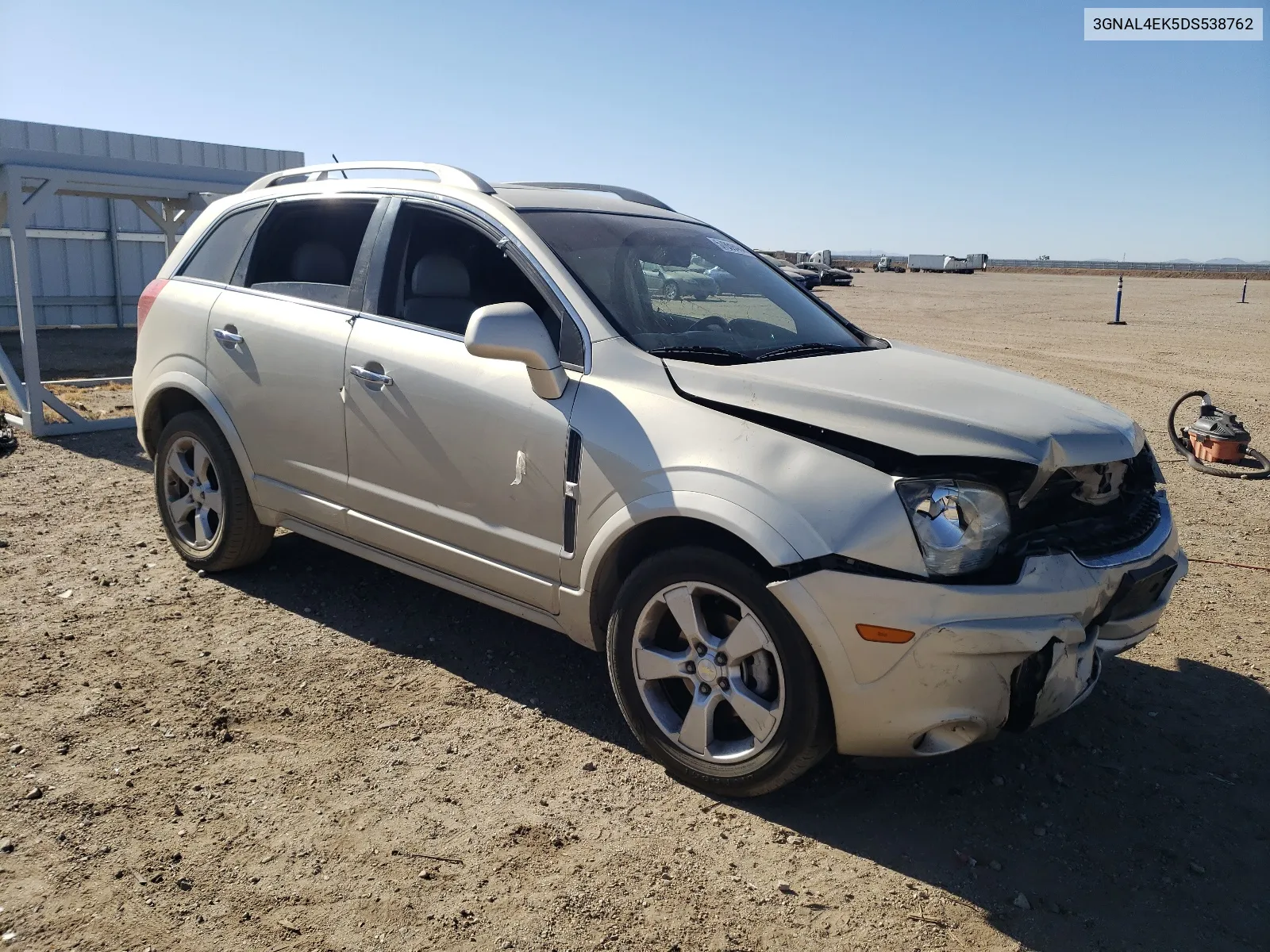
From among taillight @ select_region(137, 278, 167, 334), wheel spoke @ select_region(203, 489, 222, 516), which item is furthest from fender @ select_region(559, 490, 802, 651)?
taillight @ select_region(137, 278, 167, 334)

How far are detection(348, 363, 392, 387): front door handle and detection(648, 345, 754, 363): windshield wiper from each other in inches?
45.7

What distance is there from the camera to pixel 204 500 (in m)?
5.05

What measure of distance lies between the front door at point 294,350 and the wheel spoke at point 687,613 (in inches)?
68.9

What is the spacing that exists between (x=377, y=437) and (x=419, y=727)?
119 centimetres

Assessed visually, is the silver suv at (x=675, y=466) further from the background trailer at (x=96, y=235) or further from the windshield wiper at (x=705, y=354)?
the background trailer at (x=96, y=235)

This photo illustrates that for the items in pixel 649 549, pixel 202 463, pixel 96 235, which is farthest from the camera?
pixel 96 235

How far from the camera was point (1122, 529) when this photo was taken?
338cm

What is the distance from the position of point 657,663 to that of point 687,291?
73.2 inches

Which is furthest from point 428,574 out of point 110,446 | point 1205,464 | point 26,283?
point 26,283

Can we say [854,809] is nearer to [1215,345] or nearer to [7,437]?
[7,437]

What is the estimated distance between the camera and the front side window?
13.0 feet

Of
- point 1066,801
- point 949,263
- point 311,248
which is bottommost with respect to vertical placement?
point 1066,801

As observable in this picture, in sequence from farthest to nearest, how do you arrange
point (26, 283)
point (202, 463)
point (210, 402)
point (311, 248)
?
point (26, 283) < point (202, 463) < point (210, 402) < point (311, 248)

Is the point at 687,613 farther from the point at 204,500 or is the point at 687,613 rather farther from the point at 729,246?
the point at 204,500
